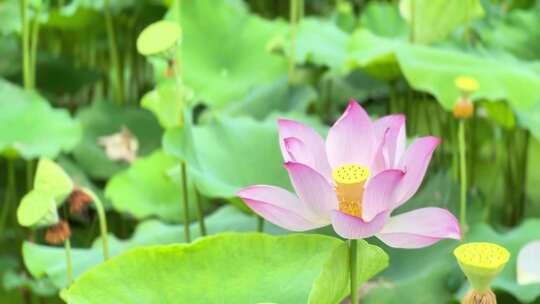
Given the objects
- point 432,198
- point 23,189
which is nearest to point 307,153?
point 432,198

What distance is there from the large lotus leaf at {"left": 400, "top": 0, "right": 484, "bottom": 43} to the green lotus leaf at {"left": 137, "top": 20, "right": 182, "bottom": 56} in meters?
0.62

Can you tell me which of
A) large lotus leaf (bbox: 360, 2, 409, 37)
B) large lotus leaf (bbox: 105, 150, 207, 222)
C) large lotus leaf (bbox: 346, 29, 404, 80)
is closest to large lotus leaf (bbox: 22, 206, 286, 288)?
large lotus leaf (bbox: 105, 150, 207, 222)

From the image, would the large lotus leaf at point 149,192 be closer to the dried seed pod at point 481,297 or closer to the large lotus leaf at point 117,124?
the large lotus leaf at point 117,124

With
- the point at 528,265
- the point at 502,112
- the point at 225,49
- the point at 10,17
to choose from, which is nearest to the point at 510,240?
the point at 528,265

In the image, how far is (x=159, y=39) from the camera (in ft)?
2.89

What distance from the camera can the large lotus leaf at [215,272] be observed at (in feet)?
2.37

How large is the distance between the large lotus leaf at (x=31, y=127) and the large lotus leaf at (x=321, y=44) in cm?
40

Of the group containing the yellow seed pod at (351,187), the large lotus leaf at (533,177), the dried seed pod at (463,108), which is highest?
the yellow seed pod at (351,187)

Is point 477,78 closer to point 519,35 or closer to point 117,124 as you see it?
point 519,35

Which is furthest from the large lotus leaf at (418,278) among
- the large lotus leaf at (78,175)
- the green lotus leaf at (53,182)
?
the large lotus leaf at (78,175)

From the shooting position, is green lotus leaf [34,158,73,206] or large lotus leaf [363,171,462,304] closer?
green lotus leaf [34,158,73,206]

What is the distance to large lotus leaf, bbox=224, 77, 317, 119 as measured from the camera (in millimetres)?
1533

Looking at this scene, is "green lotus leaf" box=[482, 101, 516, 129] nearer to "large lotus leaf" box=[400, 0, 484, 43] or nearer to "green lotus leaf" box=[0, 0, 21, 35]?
"large lotus leaf" box=[400, 0, 484, 43]

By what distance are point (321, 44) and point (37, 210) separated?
2.78ft
